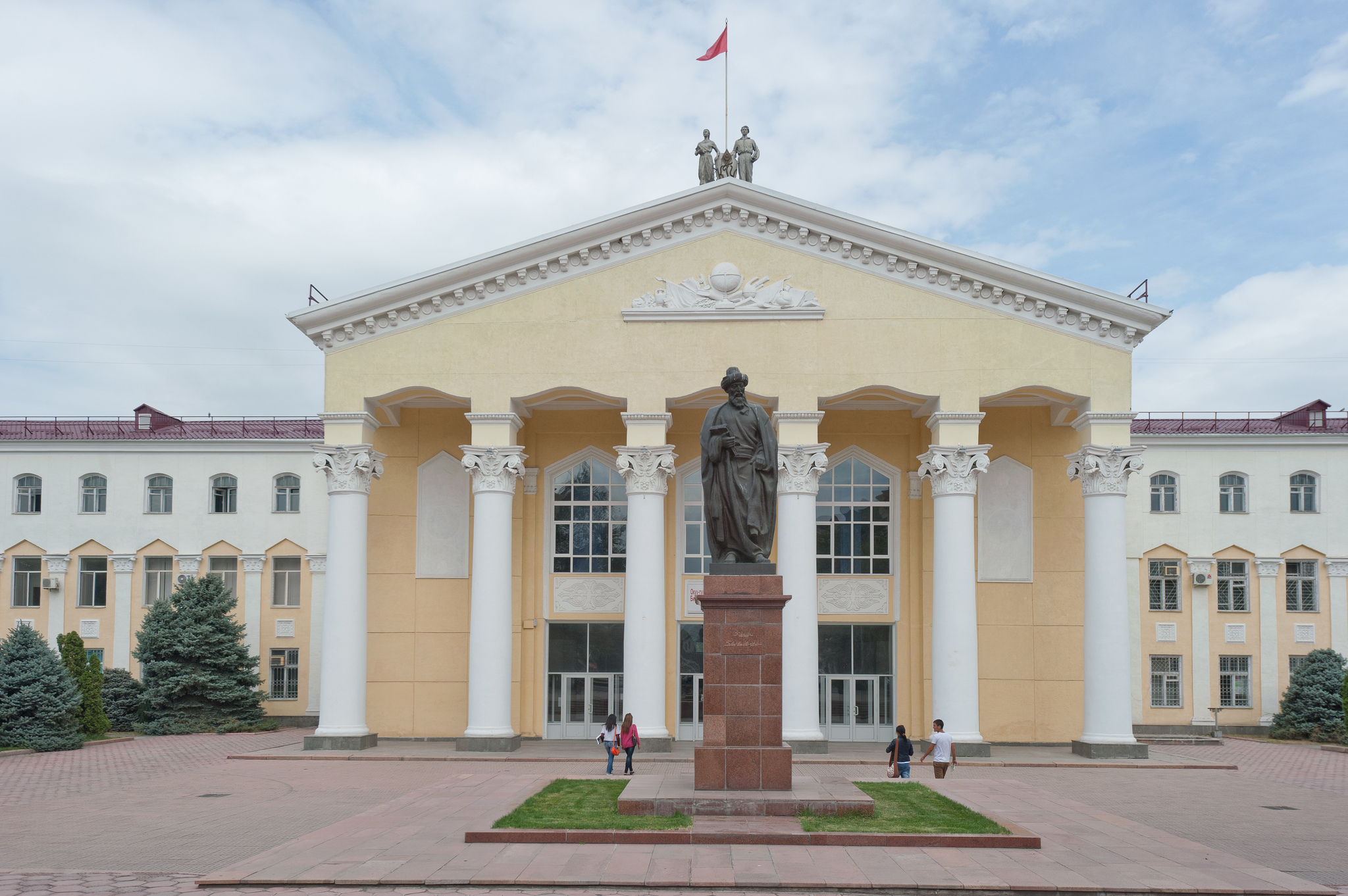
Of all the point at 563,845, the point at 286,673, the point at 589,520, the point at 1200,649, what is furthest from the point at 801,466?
the point at 286,673

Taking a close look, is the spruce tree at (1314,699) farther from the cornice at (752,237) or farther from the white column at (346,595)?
the white column at (346,595)

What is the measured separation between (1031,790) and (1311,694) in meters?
18.2

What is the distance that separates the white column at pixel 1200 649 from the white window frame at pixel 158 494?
31.7 meters

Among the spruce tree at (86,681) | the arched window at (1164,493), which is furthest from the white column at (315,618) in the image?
the arched window at (1164,493)

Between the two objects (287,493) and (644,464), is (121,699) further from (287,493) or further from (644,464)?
(644,464)

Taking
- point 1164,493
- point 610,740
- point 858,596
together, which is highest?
point 1164,493

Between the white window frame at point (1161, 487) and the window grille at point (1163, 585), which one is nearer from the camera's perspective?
the window grille at point (1163, 585)

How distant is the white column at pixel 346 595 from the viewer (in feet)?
83.4

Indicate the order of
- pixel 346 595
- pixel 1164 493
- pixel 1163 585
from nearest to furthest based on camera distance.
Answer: pixel 346 595
pixel 1163 585
pixel 1164 493

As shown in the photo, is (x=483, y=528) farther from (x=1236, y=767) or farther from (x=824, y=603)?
(x=1236, y=767)

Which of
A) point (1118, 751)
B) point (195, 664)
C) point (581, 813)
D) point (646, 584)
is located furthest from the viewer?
point (195, 664)

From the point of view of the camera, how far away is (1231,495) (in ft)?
115

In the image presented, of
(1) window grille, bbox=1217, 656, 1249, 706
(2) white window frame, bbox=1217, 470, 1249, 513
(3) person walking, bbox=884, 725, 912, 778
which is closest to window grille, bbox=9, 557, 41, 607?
(3) person walking, bbox=884, 725, 912, 778

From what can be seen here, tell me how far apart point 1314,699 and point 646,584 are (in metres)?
19.9
